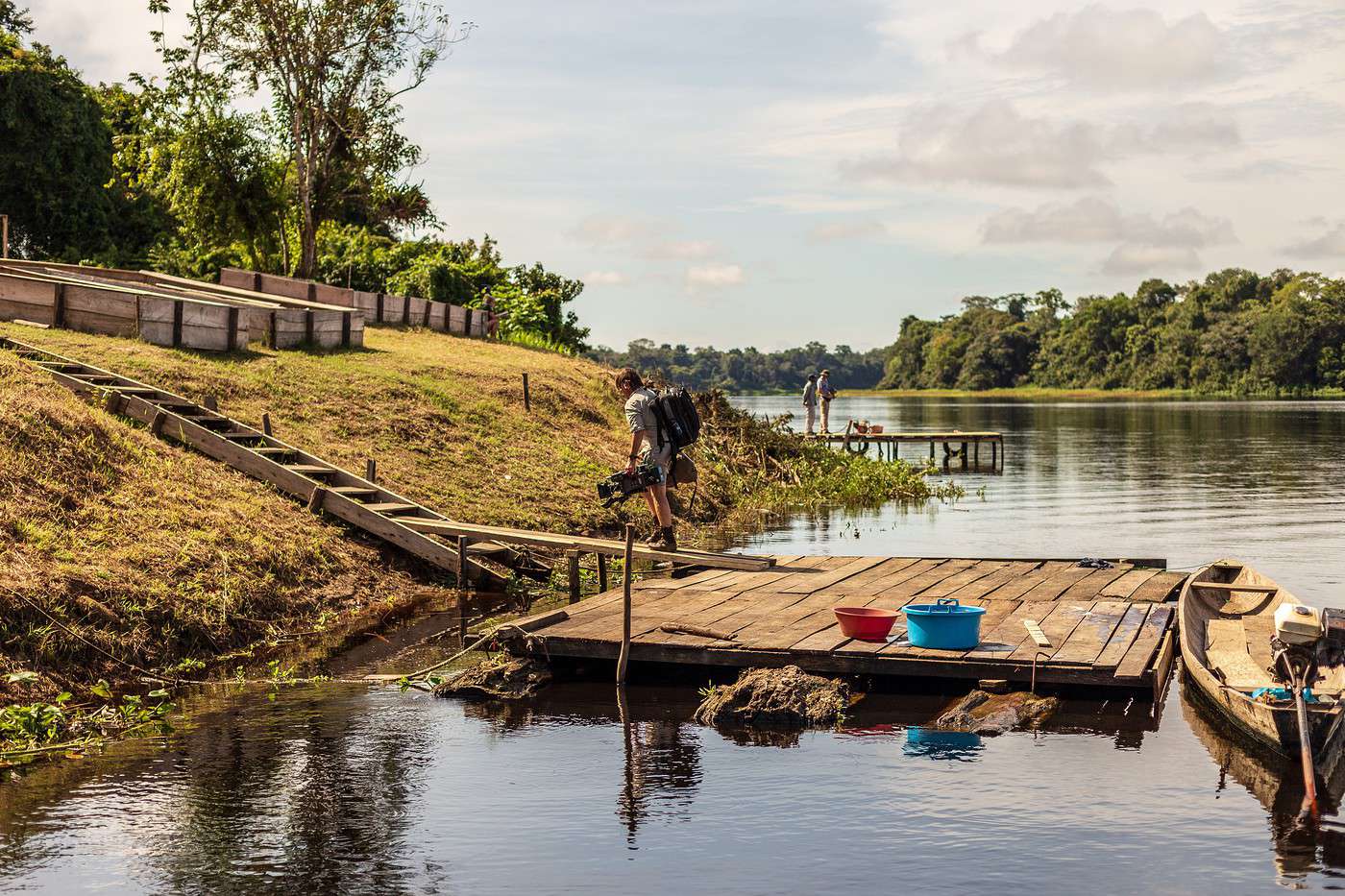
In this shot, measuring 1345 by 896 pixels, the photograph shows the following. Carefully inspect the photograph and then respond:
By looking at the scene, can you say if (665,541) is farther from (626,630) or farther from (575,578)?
(626,630)

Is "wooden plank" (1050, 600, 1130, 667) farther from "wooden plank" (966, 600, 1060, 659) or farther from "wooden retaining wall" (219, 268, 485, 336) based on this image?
"wooden retaining wall" (219, 268, 485, 336)

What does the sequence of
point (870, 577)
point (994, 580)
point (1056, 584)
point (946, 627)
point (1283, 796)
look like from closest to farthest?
point (1283, 796) < point (946, 627) < point (1056, 584) < point (994, 580) < point (870, 577)

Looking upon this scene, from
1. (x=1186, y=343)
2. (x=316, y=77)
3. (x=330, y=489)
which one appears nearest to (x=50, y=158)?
(x=316, y=77)

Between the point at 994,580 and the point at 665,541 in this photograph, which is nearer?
the point at 994,580

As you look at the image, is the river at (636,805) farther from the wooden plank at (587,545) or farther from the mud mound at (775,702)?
the wooden plank at (587,545)

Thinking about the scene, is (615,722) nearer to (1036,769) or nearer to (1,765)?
(1036,769)

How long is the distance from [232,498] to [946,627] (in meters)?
8.99

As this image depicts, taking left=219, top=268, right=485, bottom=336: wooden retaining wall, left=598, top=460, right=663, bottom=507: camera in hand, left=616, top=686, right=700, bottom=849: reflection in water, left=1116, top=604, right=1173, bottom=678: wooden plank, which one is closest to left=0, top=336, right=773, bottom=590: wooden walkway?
left=598, top=460, right=663, bottom=507: camera in hand

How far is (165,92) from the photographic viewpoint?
42.5 m

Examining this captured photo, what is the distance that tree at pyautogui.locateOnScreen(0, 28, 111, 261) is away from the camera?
4941 cm

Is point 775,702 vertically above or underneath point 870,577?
underneath

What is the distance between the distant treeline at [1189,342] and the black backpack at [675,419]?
138 metres

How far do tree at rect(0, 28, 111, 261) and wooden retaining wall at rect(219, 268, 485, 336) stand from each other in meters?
18.2

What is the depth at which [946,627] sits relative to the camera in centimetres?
1237
